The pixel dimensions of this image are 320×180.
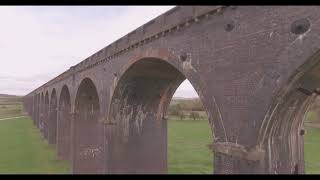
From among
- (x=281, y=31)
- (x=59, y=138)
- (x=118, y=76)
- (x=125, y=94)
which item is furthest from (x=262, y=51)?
(x=59, y=138)

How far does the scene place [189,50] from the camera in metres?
8.11

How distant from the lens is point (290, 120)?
674 cm

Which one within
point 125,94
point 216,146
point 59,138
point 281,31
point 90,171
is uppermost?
point 281,31

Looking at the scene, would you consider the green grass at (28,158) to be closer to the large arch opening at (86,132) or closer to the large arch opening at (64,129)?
the large arch opening at (64,129)

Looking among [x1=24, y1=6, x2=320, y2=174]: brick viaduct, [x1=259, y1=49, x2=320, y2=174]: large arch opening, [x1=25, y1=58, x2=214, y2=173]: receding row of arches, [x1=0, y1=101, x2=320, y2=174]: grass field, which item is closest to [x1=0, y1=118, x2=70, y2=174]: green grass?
[x1=0, y1=101, x2=320, y2=174]: grass field

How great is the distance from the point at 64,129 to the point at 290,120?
1838 cm

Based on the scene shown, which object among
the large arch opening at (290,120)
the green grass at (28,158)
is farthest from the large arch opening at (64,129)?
the large arch opening at (290,120)

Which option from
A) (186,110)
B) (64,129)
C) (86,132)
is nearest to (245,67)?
(86,132)

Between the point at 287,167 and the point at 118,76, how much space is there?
7085 mm

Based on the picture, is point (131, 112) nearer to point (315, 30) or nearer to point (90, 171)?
point (90, 171)

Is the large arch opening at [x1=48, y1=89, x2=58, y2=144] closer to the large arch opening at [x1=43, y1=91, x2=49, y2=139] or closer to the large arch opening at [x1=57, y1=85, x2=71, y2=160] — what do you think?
the large arch opening at [x1=43, y1=91, x2=49, y2=139]

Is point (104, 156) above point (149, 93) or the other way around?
the other way around

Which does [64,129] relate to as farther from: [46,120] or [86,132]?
[46,120]

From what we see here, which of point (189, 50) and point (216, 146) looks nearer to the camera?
point (216, 146)
